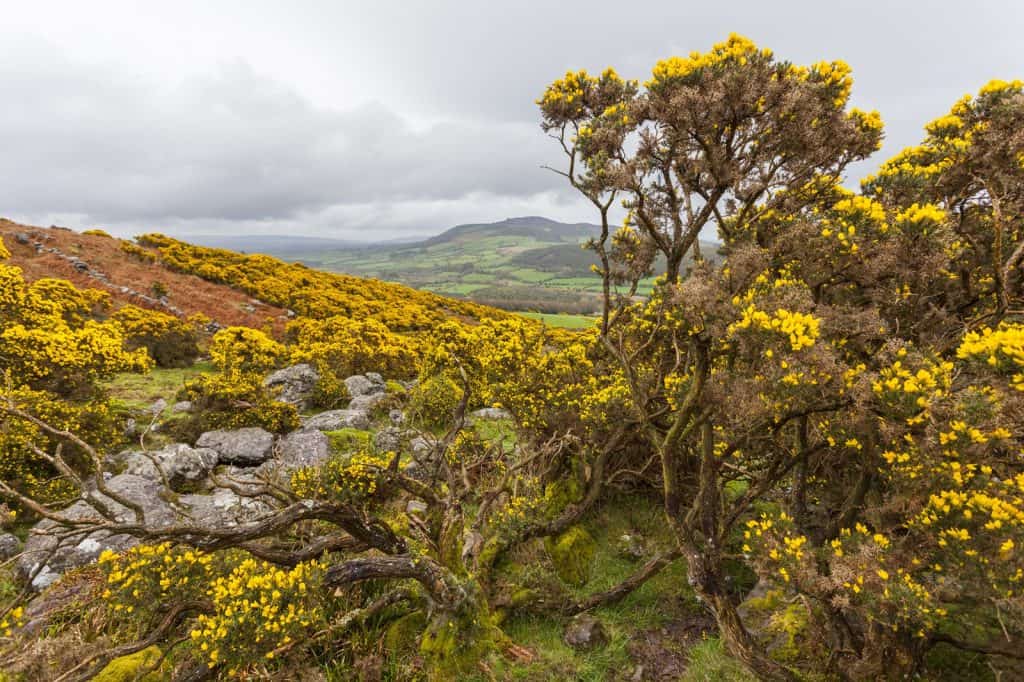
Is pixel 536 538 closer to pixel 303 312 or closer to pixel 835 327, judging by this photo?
pixel 835 327

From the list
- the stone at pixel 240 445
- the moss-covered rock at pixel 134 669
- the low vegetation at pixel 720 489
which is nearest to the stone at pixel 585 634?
the low vegetation at pixel 720 489

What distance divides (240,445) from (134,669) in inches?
332

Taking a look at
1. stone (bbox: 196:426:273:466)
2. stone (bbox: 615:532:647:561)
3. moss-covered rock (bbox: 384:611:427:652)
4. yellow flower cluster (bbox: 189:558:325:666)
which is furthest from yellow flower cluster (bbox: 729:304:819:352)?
stone (bbox: 196:426:273:466)

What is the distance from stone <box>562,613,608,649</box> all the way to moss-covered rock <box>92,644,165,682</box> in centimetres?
613

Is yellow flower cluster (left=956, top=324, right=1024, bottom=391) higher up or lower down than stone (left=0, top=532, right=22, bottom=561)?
higher up

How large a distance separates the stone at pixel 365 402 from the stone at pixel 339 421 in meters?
0.92

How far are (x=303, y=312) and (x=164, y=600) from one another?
3318 cm

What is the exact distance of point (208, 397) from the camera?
15.7 m

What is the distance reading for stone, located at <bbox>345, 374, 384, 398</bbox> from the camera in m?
20.8

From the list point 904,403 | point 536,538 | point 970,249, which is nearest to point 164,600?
point 536,538

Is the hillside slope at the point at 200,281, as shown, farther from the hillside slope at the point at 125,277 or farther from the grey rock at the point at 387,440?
the grey rock at the point at 387,440

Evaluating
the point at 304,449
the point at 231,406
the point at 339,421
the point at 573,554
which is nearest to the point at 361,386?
the point at 339,421

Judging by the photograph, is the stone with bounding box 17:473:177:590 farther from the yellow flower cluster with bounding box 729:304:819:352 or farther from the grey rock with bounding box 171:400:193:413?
the yellow flower cluster with bounding box 729:304:819:352

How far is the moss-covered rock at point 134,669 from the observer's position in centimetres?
564
